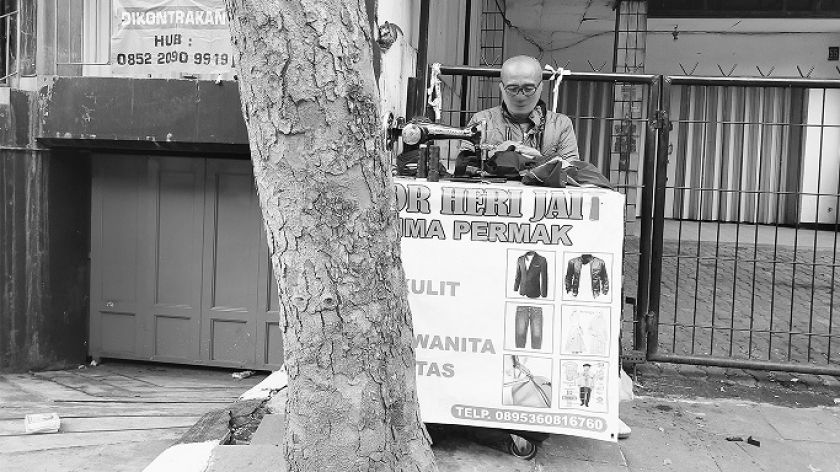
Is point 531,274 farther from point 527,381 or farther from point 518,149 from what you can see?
point 518,149

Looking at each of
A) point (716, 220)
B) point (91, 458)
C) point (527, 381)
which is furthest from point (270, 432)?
point (716, 220)

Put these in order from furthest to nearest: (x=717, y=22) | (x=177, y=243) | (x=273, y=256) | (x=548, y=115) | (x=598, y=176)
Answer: (x=717, y=22) → (x=177, y=243) → (x=548, y=115) → (x=598, y=176) → (x=273, y=256)

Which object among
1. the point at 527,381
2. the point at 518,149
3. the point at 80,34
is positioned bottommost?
the point at 527,381

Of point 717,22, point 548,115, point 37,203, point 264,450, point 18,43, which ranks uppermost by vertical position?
point 717,22

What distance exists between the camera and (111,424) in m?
5.58

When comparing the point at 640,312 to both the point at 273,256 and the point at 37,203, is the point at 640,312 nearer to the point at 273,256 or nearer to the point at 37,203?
the point at 273,256

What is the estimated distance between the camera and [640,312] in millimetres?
5375

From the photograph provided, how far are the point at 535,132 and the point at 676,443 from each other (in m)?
1.87

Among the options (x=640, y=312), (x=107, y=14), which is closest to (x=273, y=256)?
(x=640, y=312)

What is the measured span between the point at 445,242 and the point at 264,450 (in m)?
1.34

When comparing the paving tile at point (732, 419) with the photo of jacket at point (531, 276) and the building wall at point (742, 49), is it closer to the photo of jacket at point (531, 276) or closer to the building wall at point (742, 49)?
the photo of jacket at point (531, 276)

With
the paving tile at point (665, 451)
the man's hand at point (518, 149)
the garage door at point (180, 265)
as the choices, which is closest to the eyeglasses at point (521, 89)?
the man's hand at point (518, 149)

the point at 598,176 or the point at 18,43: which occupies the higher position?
the point at 18,43

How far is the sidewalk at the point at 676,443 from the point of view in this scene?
3.91m
